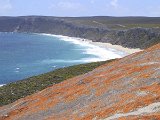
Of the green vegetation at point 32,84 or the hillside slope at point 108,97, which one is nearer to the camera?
the hillside slope at point 108,97

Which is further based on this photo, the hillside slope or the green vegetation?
the green vegetation

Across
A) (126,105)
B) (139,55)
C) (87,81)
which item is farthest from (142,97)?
(139,55)

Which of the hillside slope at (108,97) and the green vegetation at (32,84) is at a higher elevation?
the hillside slope at (108,97)

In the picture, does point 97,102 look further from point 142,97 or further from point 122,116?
point 122,116

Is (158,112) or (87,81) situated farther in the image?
(87,81)

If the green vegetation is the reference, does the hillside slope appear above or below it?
above
